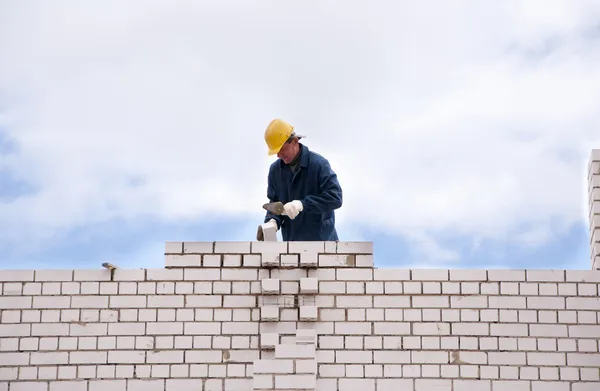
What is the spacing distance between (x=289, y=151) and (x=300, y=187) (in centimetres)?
42

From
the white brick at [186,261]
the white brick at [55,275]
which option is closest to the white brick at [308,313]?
the white brick at [186,261]

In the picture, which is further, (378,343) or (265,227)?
(265,227)

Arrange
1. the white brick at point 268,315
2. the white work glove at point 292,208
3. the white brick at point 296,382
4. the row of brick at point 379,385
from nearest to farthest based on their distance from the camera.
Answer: the white brick at point 296,382
the row of brick at point 379,385
the white brick at point 268,315
the white work glove at point 292,208

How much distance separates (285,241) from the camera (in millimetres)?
10648

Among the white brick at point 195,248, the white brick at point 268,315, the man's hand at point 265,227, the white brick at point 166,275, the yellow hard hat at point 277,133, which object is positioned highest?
the yellow hard hat at point 277,133

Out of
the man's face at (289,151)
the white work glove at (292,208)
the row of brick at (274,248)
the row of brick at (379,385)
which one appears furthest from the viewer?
the man's face at (289,151)

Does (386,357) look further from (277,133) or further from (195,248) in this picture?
(277,133)

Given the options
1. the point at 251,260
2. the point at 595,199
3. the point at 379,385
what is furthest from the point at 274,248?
the point at 595,199

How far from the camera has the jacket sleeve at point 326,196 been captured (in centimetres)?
1091

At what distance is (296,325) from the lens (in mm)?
A: 10125

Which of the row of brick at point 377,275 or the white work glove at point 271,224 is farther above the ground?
the white work glove at point 271,224

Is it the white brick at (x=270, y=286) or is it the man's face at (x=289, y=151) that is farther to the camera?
the man's face at (x=289, y=151)

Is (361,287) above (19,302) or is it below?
above

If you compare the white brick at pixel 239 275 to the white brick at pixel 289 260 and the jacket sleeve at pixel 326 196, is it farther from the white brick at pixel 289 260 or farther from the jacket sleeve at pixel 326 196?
the jacket sleeve at pixel 326 196
